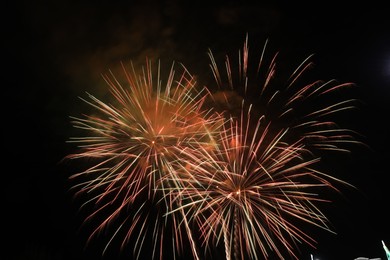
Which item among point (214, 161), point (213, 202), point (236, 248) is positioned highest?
point (214, 161)

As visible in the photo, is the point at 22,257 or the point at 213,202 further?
the point at 22,257

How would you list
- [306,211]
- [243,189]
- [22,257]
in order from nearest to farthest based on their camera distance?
[306,211] → [243,189] → [22,257]

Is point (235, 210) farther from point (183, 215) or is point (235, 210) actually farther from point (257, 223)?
point (183, 215)

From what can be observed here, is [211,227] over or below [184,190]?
below

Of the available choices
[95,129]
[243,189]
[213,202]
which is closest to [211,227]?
[213,202]

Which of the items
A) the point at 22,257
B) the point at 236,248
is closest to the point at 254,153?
the point at 236,248

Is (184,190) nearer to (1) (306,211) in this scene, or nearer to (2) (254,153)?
(2) (254,153)

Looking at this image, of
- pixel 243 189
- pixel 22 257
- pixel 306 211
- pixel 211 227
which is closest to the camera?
pixel 306 211

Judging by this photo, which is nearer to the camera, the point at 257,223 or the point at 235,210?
the point at 257,223

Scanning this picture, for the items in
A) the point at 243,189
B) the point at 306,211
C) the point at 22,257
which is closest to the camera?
the point at 306,211

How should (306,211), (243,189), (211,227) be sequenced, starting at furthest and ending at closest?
(243,189)
(211,227)
(306,211)
